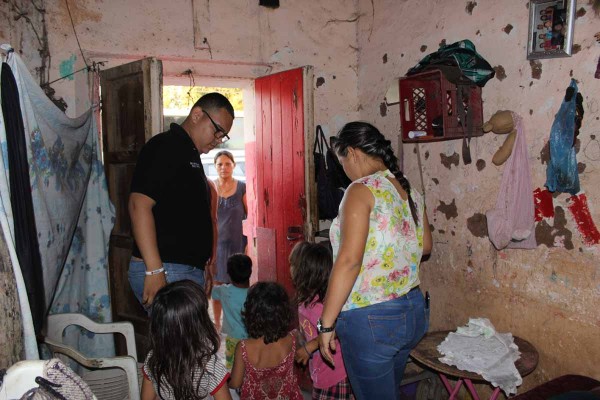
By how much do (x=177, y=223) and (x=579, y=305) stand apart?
217 cm

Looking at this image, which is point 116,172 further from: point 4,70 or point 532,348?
point 532,348

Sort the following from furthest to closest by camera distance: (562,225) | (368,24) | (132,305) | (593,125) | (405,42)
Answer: (368,24) < (405,42) < (132,305) < (562,225) < (593,125)

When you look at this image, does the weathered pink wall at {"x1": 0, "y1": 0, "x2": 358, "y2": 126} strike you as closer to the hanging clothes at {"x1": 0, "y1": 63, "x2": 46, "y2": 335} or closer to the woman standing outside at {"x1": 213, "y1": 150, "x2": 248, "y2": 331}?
the woman standing outside at {"x1": 213, "y1": 150, "x2": 248, "y2": 331}

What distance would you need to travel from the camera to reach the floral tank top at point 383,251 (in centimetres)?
207

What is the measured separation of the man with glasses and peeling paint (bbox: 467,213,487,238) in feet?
5.76

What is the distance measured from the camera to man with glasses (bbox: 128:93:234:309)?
236 centimetres

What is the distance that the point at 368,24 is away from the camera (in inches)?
168

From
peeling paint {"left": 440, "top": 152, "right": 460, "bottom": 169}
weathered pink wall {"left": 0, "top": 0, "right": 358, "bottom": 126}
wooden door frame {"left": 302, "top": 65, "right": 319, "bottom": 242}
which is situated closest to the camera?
peeling paint {"left": 440, "top": 152, "right": 460, "bottom": 169}

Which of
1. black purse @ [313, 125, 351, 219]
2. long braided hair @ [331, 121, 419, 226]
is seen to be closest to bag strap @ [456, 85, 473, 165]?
long braided hair @ [331, 121, 419, 226]

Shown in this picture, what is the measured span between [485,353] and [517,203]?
34.2 inches

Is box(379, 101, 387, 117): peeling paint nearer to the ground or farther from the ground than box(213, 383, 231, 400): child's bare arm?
farther from the ground

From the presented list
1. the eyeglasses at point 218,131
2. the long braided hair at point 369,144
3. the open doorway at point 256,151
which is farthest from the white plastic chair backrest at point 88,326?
the long braided hair at point 369,144

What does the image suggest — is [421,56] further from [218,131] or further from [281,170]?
[218,131]

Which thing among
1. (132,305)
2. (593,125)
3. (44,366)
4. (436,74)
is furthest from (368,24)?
(44,366)
